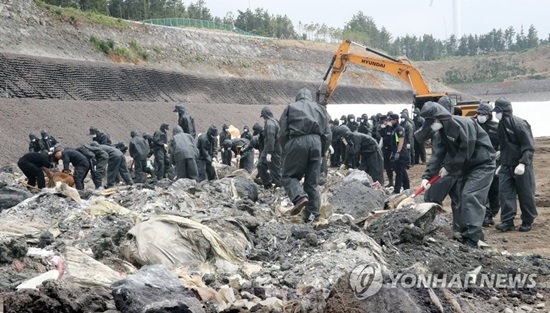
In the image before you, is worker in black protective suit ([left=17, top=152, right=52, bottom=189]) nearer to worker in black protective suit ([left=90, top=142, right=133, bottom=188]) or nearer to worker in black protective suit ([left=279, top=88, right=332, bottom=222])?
worker in black protective suit ([left=90, top=142, right=133, bottom=188])

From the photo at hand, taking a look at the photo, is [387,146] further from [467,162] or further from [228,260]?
[228,260]

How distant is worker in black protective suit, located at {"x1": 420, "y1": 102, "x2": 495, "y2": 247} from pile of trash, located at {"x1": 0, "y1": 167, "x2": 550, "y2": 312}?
0.28 metres

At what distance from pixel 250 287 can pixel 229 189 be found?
18.4 ft

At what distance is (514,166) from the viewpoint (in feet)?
28.5

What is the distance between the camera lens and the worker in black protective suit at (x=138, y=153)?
16.9 m

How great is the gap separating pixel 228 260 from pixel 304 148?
2.54 meters

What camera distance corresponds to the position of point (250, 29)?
7688 cm

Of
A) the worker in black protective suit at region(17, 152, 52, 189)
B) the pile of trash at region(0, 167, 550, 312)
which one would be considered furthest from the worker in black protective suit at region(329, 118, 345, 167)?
the pile of trash at region(0, 167, 550, 312)

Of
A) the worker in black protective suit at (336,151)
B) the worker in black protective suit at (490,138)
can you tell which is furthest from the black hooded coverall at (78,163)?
the worker in black protective suit at (490,138)

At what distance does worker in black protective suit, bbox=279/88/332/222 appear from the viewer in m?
8.37

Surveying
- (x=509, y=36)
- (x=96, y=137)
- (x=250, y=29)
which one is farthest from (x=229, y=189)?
(x=509, y=36)

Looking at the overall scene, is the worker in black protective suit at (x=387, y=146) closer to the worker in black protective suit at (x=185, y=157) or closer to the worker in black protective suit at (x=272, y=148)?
the worker in black protective suit at (x=272, y=148)

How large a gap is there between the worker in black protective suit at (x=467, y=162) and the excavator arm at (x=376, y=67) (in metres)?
13.8

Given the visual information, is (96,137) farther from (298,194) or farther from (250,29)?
(250,29)
